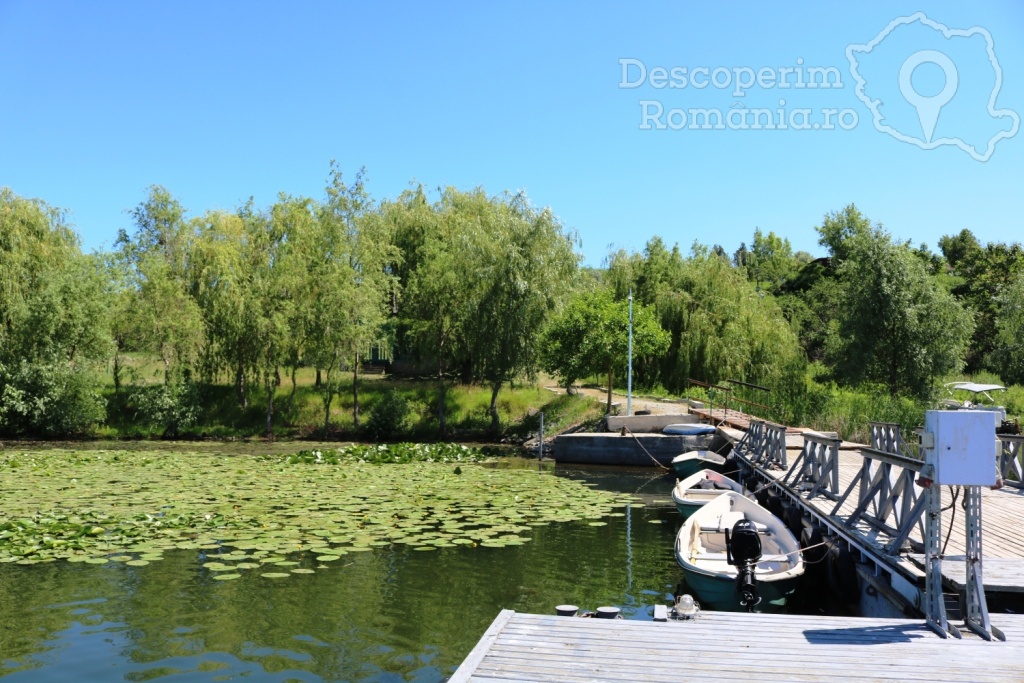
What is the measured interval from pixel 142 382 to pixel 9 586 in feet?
90.2

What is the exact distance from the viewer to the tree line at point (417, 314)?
91.3 ft

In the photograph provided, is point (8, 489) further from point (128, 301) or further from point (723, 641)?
point (128, 301)

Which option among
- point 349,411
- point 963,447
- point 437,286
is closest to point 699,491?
point 963,447

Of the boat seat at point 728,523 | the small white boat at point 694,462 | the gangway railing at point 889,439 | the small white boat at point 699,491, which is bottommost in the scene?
the small white boat at point 694,462

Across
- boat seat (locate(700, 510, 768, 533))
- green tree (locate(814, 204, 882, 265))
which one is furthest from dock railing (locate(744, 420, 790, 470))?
green tree (locate(814, 204, 882, 265))

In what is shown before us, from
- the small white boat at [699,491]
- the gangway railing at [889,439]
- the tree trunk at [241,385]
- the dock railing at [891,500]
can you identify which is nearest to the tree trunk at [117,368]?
the tree trunk at [241,385]

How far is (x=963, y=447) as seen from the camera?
20.4ft

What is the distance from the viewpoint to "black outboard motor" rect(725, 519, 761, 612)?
848cm

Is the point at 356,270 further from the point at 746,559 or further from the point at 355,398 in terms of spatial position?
the point at 746,559

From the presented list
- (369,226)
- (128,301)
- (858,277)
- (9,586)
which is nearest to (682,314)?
(858,277)

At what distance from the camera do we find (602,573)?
36.7 ft

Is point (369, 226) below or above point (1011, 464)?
above

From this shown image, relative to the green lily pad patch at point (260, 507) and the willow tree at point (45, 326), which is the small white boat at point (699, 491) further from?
the willow tree at point (45, 326)

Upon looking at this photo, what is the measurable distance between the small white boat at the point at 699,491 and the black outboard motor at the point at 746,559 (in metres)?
5.42
